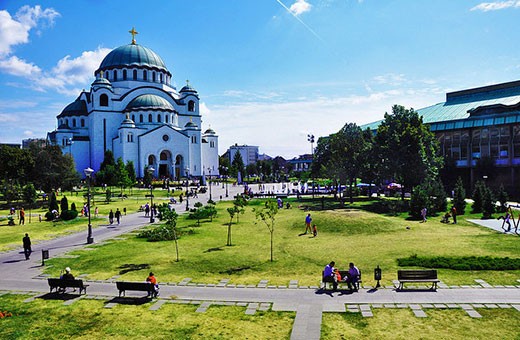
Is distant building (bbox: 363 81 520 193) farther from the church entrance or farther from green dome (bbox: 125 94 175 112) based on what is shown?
green dome (bbox: 125 94 175 112)

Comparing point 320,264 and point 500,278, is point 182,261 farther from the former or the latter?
point 500,278

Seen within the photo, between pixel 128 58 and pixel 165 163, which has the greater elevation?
pixel 128 58

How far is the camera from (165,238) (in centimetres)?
2466

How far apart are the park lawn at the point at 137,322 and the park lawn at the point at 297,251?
3.13 meters

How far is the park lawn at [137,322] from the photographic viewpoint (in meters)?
10.5

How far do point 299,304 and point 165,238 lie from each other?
1435 cm

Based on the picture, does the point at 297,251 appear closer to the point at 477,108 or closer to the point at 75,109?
the point at 477,108

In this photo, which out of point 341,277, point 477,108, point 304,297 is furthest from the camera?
point 477,108

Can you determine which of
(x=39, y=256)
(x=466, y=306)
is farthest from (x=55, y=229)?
(x=466, y=306)

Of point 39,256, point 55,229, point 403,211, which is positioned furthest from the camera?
point 403,211

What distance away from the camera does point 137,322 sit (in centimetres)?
1138

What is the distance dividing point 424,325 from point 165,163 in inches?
3520

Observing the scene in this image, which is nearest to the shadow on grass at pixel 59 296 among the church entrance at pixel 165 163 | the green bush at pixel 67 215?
the green bush at pixel 67 215

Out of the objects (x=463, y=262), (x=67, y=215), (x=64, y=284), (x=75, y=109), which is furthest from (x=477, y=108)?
(x=75, y=109)
